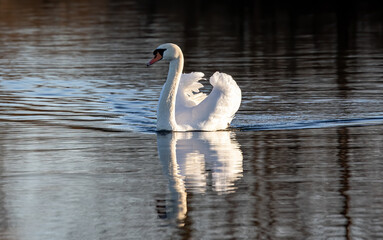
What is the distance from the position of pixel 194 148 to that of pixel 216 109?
1607 mm

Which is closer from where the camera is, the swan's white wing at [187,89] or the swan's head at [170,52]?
the swan's head at [170,52]

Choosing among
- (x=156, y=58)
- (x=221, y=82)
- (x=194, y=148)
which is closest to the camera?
(x=194, y=148)

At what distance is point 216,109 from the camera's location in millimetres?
14000

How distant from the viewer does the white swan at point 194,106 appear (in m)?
14.0

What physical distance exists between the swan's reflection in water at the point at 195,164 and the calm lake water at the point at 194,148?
0.02m

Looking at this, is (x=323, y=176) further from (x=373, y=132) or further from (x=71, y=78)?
(x=71, y=78)

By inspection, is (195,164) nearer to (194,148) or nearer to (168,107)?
(194,148)

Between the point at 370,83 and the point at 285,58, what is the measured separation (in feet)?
20.2

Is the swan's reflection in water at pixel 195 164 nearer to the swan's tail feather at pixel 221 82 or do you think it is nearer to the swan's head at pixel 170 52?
the swan's tail feather at pixel 221 82

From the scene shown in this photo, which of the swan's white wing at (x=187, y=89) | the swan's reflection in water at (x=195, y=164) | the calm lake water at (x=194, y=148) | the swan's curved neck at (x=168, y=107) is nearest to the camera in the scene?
the calm lake water at (x=194, y=148)

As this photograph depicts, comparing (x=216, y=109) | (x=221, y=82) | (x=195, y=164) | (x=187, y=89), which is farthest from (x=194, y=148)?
(x=187, y=89)

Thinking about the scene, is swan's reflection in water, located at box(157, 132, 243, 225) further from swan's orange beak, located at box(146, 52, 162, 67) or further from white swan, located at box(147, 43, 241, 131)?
swan's orange beak, located at box(146, 52, 162, 67)

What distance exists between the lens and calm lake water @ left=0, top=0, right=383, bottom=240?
8.45 m

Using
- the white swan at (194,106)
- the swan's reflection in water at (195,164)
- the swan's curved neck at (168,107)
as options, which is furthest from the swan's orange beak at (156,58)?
the swan's reflection in water at (195,164)
